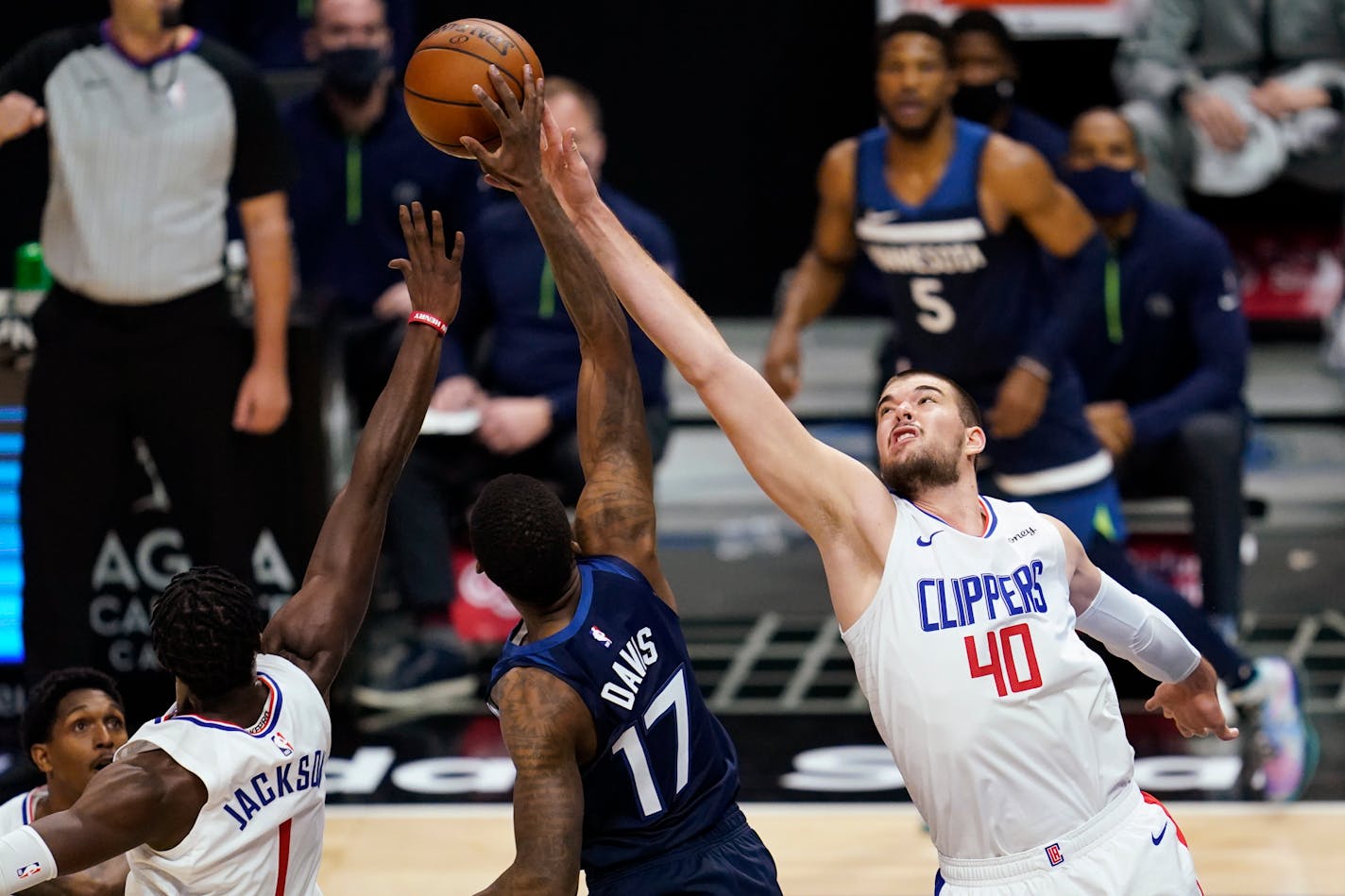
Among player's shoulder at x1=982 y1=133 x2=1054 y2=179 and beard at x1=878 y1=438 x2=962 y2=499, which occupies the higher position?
player's shoulder at x1=982 y1=133 x2=1054 y2=179

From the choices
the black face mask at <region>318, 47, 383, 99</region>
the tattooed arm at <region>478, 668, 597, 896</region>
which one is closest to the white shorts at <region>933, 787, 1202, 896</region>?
the tattooed arm at <region>478, 668, 597, 896</region>

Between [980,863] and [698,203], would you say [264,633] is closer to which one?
[980,863]

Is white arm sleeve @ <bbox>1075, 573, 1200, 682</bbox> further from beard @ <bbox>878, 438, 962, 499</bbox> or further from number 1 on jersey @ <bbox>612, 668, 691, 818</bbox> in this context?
number 1 on jersey @ <bbox>612, 668, 691, 818</bbox>

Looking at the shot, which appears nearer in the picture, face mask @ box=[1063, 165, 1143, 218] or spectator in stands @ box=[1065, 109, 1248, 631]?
spectator in stands @ box=[1065, 109, 1248, 631]

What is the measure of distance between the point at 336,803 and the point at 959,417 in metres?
2.77

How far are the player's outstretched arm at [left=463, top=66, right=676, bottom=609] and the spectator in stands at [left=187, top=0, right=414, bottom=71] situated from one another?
4330 millimetres

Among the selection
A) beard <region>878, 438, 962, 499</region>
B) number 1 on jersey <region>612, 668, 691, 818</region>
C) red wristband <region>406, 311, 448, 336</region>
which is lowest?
number 1 on jersey <region>612, 668, 691, 818</region>

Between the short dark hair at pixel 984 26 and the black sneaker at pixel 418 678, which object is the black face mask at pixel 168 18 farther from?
the short dark hair at pixel 984 26

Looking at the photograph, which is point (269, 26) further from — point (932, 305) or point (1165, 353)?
point (1165, 353)

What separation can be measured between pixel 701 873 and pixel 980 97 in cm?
416

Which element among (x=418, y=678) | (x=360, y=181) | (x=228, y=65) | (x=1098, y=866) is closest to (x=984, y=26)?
(x=360, y=181)

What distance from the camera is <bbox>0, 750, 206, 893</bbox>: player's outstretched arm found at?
129 inches

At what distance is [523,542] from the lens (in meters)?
3.61

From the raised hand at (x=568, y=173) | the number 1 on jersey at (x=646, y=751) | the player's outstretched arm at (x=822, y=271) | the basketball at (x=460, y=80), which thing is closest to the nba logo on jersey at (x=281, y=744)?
the number 1 on jersey at (x=646, y=751)
